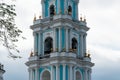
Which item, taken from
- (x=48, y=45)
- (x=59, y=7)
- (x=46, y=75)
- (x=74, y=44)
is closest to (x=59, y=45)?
(x=48, y=45)

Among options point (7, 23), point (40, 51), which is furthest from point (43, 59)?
point (7, 23)

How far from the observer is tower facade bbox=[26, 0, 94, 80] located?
40.9 meters

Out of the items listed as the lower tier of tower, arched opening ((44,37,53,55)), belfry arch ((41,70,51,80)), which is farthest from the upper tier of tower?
belfry arch ((41,70,51,80))

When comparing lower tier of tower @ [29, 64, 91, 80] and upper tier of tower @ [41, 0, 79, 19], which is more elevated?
upper tier of tower @ [41, 0, 79, 19]

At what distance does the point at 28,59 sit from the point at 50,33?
366 cm

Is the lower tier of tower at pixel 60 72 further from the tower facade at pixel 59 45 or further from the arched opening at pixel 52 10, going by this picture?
the arched opening at pixel 52 10

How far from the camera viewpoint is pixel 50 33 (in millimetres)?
43281

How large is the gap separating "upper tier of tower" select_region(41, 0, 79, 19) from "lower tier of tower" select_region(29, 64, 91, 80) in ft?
19.2

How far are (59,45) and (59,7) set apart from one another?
446cm

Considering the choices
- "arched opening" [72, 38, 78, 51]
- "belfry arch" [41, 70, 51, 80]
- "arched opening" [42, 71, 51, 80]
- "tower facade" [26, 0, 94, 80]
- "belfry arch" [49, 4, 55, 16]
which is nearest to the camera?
"tower facade" [26, 0, 94, 80]

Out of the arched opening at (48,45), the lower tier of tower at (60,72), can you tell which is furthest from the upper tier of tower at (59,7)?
the lower tier of tower at (60,72)

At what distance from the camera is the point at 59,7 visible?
144ft

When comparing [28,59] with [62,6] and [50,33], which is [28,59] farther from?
[62,6]

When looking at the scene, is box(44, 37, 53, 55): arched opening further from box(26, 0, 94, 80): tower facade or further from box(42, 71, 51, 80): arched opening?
box(42, 71, 51, 80): arched opening
